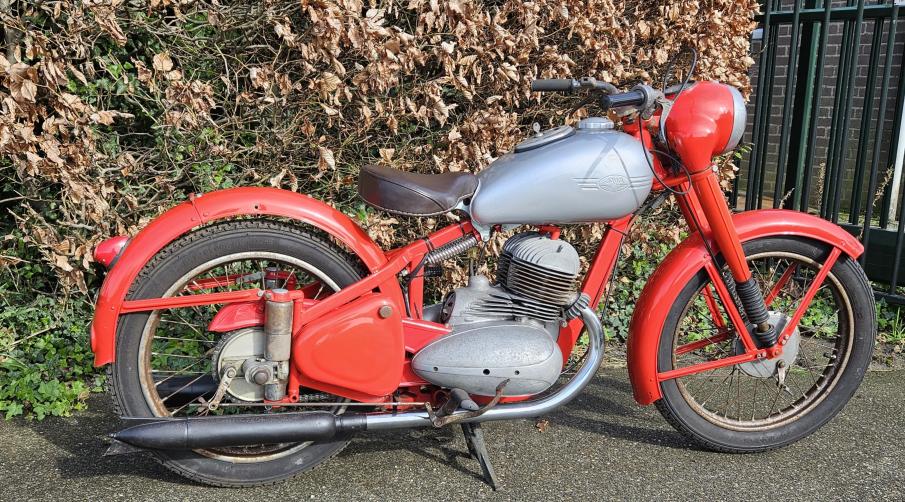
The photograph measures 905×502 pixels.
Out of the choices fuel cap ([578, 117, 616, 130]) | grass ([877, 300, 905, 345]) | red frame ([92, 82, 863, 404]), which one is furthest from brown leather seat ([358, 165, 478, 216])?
grass ([877, 300, 905, 345])

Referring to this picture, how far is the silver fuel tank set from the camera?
2398 millimetres

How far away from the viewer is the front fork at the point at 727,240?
2.59 meters

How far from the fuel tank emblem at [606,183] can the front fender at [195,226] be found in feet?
2.32

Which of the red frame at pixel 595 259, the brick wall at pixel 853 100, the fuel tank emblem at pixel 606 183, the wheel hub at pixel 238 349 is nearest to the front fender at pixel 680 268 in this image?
the red frame at pixel 595 259

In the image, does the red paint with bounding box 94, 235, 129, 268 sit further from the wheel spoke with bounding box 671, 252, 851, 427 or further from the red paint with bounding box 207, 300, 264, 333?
the wheel spoke with bounding box 671, 252, 851, 427

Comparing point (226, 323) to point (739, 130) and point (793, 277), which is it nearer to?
point (739, 130)

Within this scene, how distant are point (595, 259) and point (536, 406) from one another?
0.56 meters

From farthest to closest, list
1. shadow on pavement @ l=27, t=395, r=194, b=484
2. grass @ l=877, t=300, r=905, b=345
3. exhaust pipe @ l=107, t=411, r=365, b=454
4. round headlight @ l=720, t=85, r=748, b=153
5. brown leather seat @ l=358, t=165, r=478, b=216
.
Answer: grass @ l=877, t=300, r=905, b=345 < shadow on pavement @ l=27, t=395, r=194, b=484 < round headlight @ l=720, t=85, r=748, b=153 < brown leather seat @ l=358, t=165, r=478, b=216 < exhaust pipe @ l=107, t=411, r=365, b=454

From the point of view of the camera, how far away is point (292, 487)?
2572mm

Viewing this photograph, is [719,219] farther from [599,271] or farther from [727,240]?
[599,271]

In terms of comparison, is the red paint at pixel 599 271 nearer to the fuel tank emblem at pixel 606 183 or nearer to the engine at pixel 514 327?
the engine at pixel 514 327

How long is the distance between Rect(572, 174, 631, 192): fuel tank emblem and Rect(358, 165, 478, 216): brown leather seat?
Answer: 34cm

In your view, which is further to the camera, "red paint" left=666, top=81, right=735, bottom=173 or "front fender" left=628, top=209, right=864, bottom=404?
"front fender" left=628, top=209, right=864, bottom=404

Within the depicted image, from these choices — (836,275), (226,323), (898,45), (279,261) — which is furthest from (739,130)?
(898,45)
